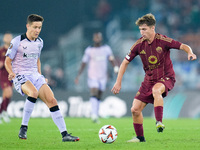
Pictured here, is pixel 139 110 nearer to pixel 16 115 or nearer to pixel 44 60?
pixel 16 115

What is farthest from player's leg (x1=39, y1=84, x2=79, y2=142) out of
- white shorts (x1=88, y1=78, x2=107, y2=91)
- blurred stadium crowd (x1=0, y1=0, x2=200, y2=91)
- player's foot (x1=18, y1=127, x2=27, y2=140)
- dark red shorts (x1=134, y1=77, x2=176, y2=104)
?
blurred stadium crowd (x1=0, y1=0, x2=200, y2=91)

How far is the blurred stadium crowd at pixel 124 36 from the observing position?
17438 millimetres

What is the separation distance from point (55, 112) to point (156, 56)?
72.0 inches

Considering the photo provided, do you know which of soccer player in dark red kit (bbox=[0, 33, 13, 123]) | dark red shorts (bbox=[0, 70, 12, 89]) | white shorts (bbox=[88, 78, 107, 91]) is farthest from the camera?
white shorts (bbox=[88, 78, 107, 91])

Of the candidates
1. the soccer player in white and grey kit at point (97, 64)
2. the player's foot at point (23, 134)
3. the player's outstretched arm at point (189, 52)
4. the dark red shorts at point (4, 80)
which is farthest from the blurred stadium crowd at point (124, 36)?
the player's outstretched arm at point (189, 52)

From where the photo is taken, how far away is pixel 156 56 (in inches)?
262

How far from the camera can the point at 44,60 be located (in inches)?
753

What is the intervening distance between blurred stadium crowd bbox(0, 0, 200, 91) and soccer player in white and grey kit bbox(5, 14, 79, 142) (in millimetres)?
9339

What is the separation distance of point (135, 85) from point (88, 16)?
6.64 metres

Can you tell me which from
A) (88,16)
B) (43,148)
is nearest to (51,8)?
(88,16)

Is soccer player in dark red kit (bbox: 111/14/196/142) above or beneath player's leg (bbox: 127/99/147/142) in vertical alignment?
above

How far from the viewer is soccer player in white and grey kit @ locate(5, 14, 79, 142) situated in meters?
7.27

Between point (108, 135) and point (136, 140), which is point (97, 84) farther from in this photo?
point (108, 135)

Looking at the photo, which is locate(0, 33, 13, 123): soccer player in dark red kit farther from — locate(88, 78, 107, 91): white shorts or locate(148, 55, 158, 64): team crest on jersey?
locate(148, 55, 158, 64): team crest on jersey
